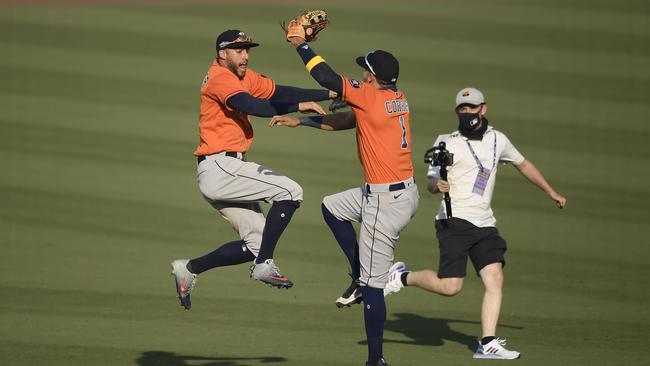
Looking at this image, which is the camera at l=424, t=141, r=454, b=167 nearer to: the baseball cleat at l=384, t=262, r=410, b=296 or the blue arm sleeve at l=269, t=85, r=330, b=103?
the blue arm sleeve at l=269, t=85, r=330, b=103

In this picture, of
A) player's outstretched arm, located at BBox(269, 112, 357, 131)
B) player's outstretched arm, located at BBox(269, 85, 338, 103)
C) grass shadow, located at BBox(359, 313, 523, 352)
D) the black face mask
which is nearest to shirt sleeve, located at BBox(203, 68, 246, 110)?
player's outstretched arm, located at BBox(269, 85, 338, 103)

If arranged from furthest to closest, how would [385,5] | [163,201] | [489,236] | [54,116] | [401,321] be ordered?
1. [385,5]
2. [54,116]
3. [163,201]
4. [401,321]
5. [489,236]

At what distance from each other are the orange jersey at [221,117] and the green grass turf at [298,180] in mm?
2158

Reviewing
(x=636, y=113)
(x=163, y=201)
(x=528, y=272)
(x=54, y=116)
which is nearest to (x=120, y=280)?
(x=163, y=201)

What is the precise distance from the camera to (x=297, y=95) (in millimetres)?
9539

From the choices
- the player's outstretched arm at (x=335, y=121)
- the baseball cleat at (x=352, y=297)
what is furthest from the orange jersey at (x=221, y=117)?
the baseball cleat at (x=352, y=297)

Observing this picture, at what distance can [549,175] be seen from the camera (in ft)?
57.7

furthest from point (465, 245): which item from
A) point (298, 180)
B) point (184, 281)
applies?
point (298, 180)

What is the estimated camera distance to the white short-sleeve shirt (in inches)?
405

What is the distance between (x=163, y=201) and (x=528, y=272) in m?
5.76

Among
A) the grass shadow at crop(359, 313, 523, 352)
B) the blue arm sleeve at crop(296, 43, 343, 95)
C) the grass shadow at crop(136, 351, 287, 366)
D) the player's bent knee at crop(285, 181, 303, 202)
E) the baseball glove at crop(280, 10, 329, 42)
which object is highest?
the baseball glove at crop(280, 10, 329, 42)

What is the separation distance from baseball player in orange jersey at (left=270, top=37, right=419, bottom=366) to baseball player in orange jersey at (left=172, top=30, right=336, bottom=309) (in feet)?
0.96

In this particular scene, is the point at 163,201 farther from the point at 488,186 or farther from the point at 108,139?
the point at 488,186

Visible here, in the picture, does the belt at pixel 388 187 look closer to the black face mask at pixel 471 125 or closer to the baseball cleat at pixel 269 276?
the baseball cleat at pixel 269 276
